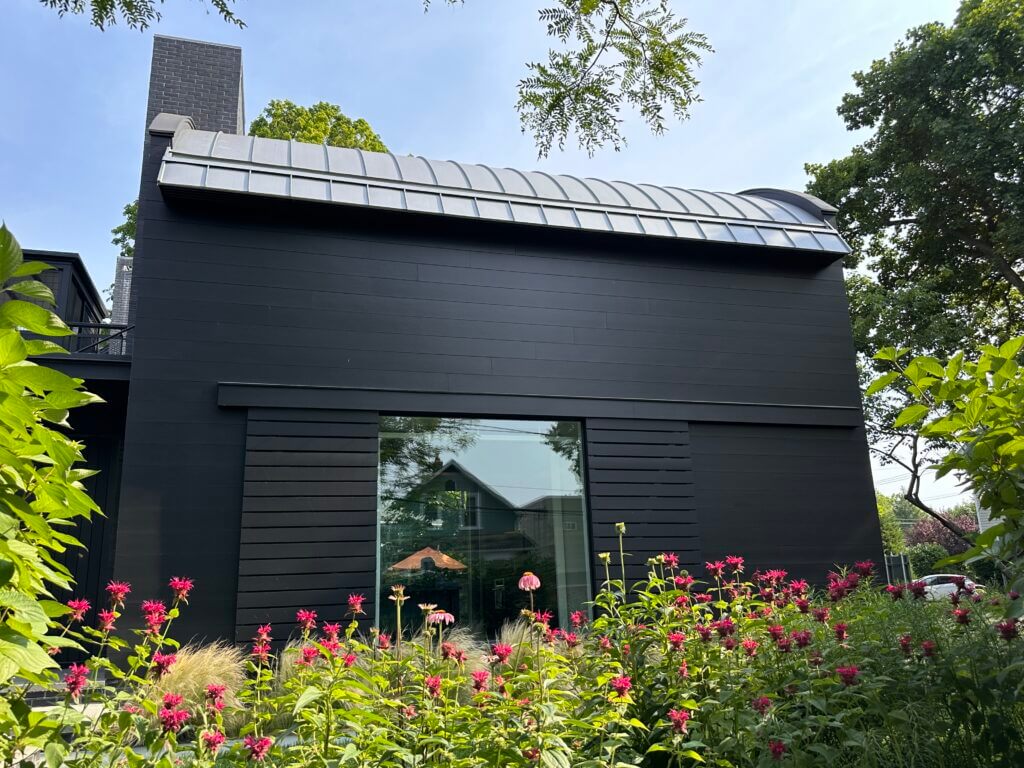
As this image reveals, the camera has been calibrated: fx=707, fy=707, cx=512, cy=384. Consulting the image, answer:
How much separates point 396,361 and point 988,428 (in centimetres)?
518

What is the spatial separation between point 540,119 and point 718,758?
11.2 feet

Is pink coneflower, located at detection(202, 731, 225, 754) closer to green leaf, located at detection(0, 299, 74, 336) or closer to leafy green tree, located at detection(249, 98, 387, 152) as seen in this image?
green leaf, located at detection(0, 299, 74, 336)

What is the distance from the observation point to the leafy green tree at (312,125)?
59.1ft

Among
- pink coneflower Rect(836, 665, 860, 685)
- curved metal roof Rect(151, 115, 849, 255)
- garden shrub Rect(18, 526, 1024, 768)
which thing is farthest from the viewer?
curved metal roof Rect(151, 115, 849, 255)

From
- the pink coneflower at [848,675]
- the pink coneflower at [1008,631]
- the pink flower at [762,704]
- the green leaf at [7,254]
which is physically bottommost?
the pink flower at [762,704]

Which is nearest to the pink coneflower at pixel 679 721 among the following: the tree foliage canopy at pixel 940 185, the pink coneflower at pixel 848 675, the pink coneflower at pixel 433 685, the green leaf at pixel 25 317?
the pink coneflower at pixel 848 675

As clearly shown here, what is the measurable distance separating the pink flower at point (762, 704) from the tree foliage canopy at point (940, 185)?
45.6 feet

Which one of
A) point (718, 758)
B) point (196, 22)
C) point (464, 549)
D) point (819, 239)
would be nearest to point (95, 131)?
point (196, 22)

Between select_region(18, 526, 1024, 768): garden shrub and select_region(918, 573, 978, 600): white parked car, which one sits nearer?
select_region(18, 526, 1024, 768): garden shrub

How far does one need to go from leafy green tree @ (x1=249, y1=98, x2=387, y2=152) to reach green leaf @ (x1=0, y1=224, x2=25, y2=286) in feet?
58.7

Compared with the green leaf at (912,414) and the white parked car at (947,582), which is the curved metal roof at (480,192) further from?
the green leaf at (912,414)

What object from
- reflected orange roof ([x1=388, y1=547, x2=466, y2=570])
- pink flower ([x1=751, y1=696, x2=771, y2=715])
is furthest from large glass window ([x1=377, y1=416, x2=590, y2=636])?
pink flower ([x1=751, y1=696, x2=771, y2=715])

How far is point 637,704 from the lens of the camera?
8.74ft

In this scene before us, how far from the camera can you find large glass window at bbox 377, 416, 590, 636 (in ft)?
20.5
